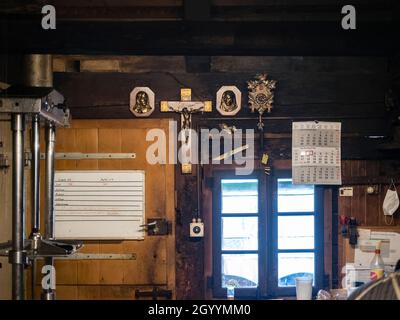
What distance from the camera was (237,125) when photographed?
10.1 feet

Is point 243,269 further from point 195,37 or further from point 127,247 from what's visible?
point 195,37

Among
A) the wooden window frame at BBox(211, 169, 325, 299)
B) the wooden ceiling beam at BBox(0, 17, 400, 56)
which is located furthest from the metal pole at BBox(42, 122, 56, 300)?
Result: the wooden window frame at BBox(211, 169, 325, 299)

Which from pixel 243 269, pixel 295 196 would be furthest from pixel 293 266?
pixel 295 196

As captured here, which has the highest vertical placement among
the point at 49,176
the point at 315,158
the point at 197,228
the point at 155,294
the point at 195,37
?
the point at 195,37

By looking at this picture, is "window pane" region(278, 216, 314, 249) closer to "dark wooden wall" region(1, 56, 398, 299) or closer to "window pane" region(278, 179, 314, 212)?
"window pane" region(278, 179, 314, 212)

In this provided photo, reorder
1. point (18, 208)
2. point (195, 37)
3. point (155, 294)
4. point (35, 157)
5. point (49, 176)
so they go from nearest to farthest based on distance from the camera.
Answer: point (18, 208), point (35, 157), point (49, 176), point (195, 37), point (155, 294)

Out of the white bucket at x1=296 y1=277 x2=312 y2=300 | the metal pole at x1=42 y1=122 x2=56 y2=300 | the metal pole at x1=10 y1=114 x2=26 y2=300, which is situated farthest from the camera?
the white bucket at x1=296 y1=277 x2=312 y2=300

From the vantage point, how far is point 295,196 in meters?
3.09

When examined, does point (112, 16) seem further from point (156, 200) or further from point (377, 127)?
point (377, 127)

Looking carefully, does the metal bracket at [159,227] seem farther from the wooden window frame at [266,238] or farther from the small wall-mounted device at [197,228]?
the wooden window frame at [266,238]

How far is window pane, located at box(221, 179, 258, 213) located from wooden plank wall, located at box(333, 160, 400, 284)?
0.56 metres

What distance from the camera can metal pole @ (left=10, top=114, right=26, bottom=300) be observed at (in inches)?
65.8

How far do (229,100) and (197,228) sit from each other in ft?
2.78

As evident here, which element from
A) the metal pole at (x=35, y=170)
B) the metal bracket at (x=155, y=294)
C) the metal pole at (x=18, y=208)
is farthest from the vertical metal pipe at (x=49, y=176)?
the metal bracket at (x=155, y=294)
